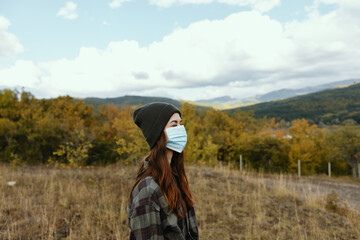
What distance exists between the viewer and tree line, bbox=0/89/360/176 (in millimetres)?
15219

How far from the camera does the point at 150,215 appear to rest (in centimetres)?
133

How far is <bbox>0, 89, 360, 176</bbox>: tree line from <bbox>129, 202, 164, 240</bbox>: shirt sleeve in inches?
361

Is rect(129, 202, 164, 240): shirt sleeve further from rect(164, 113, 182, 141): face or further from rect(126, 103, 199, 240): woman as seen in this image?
rect(164, 113, 182, 141): face

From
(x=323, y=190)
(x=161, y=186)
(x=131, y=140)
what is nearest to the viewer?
(x=161, y=186)

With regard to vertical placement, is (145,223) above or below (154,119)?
below

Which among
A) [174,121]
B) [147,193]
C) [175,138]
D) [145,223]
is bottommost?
[145,223]

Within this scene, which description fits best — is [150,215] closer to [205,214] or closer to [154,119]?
[154,119]

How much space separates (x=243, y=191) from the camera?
285 inches

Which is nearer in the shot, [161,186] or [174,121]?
[161,186]

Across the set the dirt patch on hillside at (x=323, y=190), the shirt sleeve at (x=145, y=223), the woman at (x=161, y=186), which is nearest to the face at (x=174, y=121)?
the woman at (x=161, y=186)

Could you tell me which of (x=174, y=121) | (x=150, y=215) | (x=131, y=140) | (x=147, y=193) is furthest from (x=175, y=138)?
(x=131, y=140)

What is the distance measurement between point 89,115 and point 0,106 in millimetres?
9158

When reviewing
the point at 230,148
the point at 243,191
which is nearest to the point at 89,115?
the point at 230,148

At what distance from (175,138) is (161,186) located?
0.37 metres
